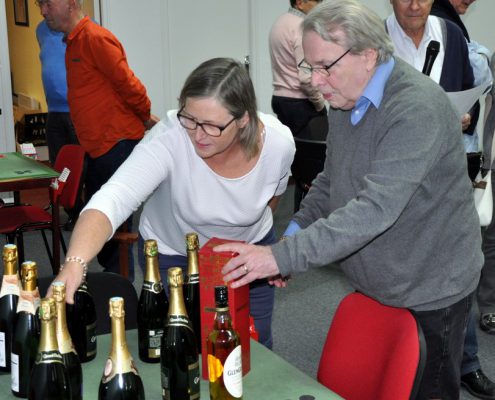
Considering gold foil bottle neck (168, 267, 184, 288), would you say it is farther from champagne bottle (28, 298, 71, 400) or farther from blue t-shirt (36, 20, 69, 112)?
blue t-shirt (36, 20, 69, 112)

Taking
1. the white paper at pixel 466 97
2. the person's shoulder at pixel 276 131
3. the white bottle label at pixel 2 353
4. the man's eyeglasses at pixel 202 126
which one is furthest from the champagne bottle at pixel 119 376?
the white paper at pixel 466 97

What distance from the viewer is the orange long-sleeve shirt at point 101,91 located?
14.0 feet

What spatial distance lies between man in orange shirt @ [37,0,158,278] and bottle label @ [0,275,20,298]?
2.42 metres

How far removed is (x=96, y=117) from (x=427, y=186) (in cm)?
293

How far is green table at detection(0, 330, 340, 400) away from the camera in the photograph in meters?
1.66

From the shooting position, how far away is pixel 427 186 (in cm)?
191

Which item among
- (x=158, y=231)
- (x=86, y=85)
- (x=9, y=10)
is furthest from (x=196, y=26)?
(x=158, y=231)

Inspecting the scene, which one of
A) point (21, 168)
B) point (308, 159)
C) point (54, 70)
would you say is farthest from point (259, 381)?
point (54, 70)

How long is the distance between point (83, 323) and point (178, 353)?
362mm

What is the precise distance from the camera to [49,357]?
62.5 inches

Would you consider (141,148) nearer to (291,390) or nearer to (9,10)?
(291,390)

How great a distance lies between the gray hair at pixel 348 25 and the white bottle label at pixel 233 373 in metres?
0.79

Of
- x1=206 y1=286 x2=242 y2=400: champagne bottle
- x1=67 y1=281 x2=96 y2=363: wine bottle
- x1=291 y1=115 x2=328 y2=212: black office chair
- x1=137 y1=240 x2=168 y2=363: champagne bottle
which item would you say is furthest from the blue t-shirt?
x1=206 y1=286 x2=242 y2=400: champagne bottle

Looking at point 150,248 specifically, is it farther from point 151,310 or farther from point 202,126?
point 202,126
